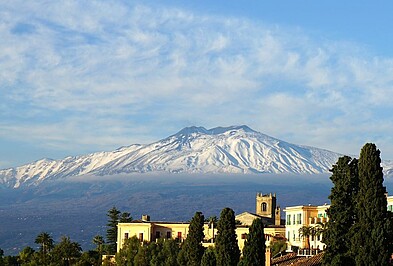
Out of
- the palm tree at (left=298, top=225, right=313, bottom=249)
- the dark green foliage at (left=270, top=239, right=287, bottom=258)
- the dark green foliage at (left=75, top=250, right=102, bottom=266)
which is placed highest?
the palm tree at (left=298, top=225, right=313, bottom=249)

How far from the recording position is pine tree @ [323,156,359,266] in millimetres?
59281

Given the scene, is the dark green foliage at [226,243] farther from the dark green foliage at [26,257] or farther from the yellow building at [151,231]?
the dark green foliage at [26,257]

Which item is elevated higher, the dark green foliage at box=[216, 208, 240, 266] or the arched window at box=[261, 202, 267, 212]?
the arched window at box=[261, 202, 267, 212]

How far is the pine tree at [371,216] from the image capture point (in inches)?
2168

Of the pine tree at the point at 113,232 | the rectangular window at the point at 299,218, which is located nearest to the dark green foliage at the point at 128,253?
the rectangular window at the point at 299,218

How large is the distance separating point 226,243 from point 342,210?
15.4m

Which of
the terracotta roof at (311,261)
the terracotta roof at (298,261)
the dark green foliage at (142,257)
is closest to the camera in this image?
the terracotta roof at (311,261)

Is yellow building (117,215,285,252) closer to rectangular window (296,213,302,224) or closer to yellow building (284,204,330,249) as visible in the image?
yellow building (284,204,330,249)

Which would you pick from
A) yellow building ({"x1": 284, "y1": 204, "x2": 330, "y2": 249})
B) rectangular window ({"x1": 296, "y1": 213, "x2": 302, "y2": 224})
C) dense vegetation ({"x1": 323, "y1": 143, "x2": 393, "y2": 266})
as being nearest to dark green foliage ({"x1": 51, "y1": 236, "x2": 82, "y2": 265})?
yellow building ({"x1": 284, "y1": 204, "x2": 330, "y2": 249})

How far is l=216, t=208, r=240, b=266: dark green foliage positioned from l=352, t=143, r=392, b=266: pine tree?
56.5 ft

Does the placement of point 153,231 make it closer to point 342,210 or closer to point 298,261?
point 298,261

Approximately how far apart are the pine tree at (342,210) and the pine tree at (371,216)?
2.44 metres

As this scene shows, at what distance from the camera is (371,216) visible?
55.8m

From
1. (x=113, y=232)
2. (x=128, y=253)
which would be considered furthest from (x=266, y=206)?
(x=128, y=253)
